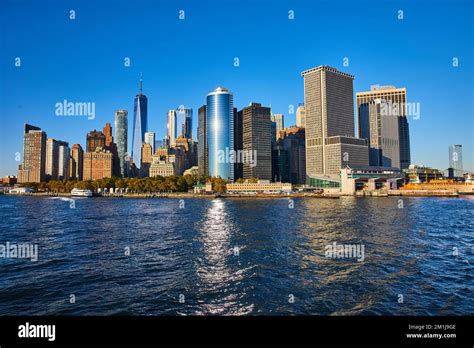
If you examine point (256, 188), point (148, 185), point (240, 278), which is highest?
point (148, 185)

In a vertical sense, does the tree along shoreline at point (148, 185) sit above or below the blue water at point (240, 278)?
above

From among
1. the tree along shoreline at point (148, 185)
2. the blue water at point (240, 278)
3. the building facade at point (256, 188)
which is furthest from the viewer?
the building facade at point (256, 188)

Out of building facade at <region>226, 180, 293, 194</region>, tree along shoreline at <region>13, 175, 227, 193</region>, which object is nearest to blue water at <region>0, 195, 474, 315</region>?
tree along shoreline at <region>13, 175, 227, 193</region>

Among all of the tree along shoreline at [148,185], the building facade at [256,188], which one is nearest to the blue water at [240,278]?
the tree along shoreline at [148,185]

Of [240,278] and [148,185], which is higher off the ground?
[148,185]

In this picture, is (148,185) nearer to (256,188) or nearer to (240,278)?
(256,188)

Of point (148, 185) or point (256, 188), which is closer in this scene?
point (148, 185)

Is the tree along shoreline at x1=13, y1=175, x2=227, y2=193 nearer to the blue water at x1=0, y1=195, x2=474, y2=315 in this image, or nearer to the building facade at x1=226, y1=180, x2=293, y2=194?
the building facade at x1=226, y1=180, x2=293, y2=194

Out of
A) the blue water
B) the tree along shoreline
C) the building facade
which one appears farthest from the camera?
the building facade

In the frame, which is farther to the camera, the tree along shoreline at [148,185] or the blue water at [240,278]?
the tree along shoreline at [148,185]

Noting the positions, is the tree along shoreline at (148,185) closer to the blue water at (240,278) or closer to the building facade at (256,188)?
the building facade at (256,188)

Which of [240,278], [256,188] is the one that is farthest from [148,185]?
[240,278]

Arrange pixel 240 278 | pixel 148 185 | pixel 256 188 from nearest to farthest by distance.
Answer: pixel 240 278 < pixel 148 185 < pixel 256 188
